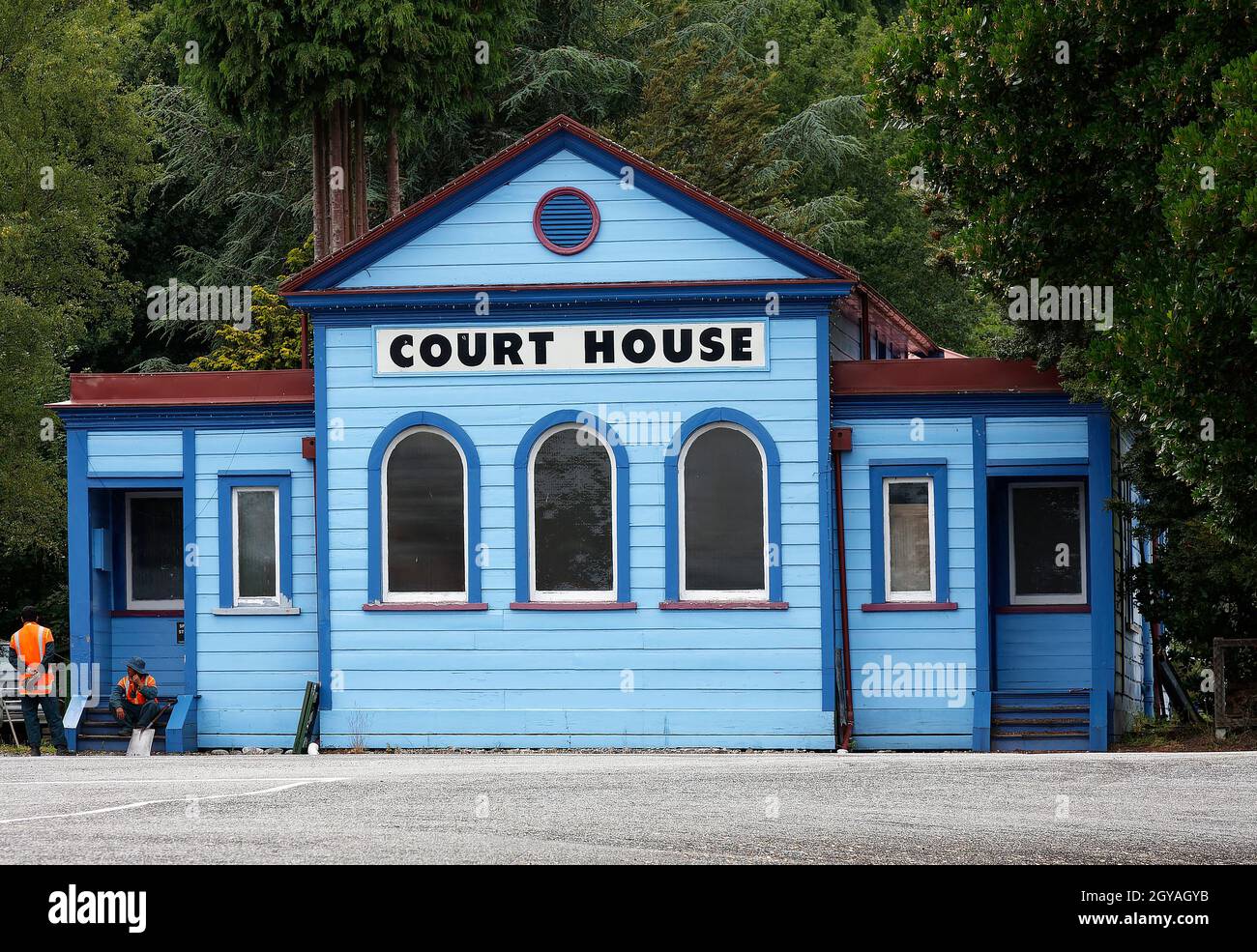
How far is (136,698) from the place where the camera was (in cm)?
2233

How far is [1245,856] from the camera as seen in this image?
10211 millimetres

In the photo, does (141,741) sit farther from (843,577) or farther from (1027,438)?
(1027,438)

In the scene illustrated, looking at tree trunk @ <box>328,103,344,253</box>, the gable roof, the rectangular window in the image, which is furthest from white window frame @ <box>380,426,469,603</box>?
tree trunk @ <box>328,103,344,253</box>

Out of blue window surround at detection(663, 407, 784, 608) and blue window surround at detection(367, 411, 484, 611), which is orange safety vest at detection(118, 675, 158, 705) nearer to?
blue window surround at detection(367, 411, 484, 611)

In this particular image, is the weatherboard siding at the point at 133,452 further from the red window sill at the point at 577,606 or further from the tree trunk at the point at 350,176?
the tree trunk at the point at 350,176

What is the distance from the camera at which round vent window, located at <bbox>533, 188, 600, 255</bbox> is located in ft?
72.1

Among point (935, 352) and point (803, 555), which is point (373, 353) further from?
point (935, 352)

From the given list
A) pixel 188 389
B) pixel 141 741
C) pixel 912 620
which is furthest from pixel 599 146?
pixel 141 741

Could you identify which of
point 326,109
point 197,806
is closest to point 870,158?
point 326,109

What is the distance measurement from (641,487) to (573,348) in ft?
5.74

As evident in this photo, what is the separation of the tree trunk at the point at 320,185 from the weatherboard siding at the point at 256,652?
416 inches

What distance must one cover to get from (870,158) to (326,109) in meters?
23.1

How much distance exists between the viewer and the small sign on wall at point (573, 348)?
21.8m
